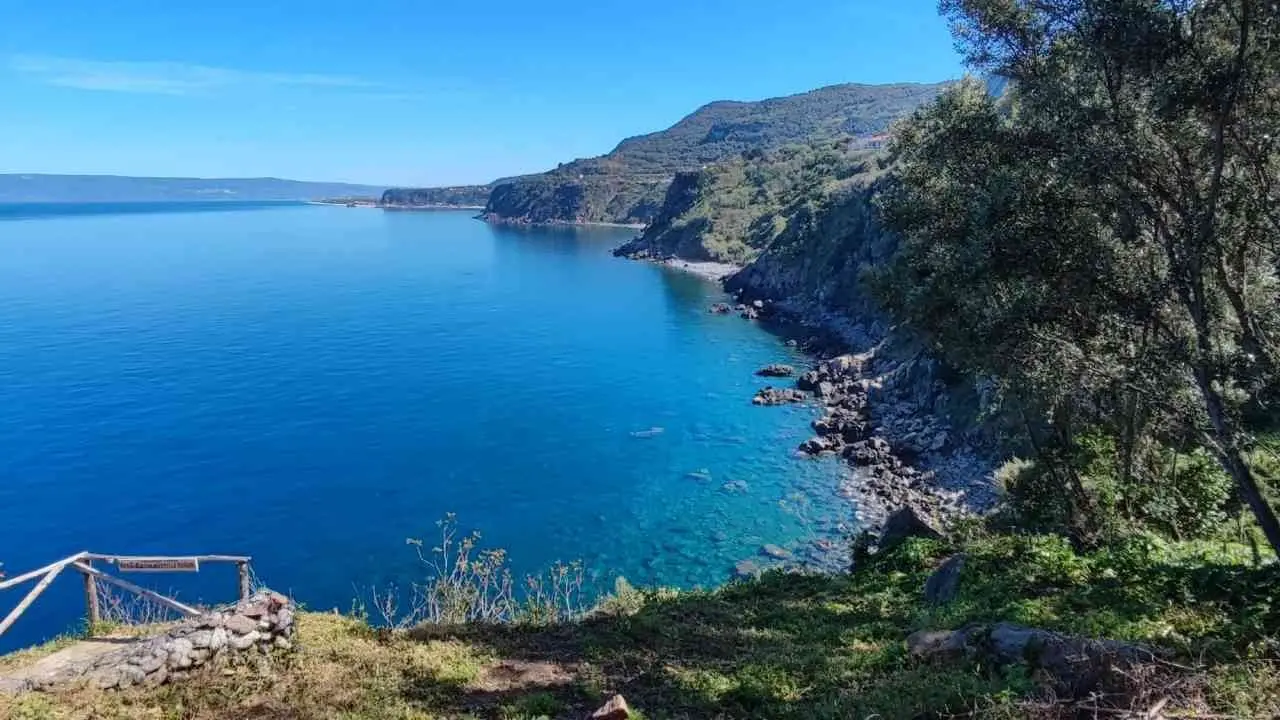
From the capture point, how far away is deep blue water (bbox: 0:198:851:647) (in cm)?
3622

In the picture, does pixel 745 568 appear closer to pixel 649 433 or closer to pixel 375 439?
pixel 649 433

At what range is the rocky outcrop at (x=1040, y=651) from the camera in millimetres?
7996

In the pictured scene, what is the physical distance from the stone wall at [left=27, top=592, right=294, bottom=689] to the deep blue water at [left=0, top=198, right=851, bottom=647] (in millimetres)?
21726

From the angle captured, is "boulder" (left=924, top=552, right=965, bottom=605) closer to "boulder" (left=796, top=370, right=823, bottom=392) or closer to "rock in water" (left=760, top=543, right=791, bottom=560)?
"rock in water" (left=760, top=543, right=791, bottom=560)

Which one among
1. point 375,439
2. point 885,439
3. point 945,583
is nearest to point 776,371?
point 885,439

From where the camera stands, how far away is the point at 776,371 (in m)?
66.1

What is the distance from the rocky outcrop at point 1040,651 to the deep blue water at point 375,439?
76.7 ft

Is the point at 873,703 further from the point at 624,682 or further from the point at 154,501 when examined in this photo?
the point at 154,501

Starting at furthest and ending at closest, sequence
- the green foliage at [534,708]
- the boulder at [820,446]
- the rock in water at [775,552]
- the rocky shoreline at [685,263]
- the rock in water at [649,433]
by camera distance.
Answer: the rocky shoreline at [685,263] < the rock in water at [649,433] < the boulder at [820,446] < the rock in water at [775,552] < the green foliage at [534,708]

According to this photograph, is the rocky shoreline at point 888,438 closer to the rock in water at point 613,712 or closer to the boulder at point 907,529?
the boulder at point 907,529

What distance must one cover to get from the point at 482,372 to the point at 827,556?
41.2m

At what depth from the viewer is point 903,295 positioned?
17812mm

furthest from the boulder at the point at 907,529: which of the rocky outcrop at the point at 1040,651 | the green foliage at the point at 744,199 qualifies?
the green foliage at the point at 744,199

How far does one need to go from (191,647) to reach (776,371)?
58.6m
